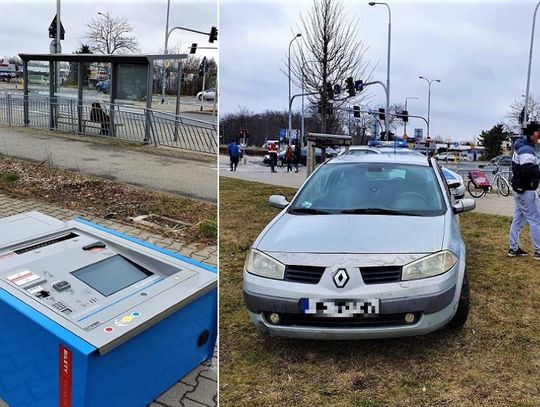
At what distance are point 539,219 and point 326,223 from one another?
2801 millimetres

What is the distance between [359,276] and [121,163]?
6920mm

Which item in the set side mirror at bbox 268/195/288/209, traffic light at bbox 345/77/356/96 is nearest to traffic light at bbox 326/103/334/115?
traffic light at bbox 345/77/356/96

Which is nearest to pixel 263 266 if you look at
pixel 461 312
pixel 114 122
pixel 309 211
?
pixel 309 211

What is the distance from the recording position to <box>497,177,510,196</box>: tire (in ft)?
41.9

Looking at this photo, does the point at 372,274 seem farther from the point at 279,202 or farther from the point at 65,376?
the point at 65,376

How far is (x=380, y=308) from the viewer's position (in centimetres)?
252

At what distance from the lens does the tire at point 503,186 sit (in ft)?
41.9

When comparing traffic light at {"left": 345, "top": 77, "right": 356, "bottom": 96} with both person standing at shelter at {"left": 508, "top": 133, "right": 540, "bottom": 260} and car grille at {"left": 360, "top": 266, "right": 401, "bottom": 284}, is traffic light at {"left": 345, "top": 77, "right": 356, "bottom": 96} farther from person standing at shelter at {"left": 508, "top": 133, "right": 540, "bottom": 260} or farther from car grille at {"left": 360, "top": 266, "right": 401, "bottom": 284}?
car grille at {"left": 360, "top": 266, "right": 401, "bottom": 284}

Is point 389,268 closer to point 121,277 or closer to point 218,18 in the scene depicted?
point 121,277

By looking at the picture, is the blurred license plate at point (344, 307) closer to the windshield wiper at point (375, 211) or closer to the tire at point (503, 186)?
the windshield wiper at point (375, 211)

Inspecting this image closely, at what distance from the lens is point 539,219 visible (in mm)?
4793

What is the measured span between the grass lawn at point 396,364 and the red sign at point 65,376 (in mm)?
761

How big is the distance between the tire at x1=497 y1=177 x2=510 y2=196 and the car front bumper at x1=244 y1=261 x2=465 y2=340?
11200mm

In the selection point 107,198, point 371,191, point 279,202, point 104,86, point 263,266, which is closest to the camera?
point 263,266
